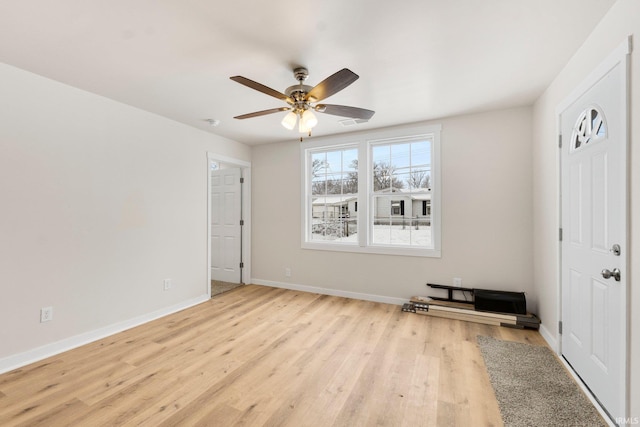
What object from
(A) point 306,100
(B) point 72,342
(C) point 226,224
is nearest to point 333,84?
(A) point 306,100

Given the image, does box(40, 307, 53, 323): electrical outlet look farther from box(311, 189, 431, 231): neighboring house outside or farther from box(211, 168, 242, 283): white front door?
box(311, 189, 431, 231): neighboring house outside

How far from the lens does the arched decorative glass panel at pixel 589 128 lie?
181cm

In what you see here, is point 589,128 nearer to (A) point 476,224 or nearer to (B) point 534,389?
(A) point 476,224

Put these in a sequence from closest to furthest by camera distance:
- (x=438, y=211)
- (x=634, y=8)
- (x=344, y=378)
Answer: (x=634, y=8)
(x=344, y=378)
(x=438, y=211)

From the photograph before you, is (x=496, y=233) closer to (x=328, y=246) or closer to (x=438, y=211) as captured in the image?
(x=438, y=211)

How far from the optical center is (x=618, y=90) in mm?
1624

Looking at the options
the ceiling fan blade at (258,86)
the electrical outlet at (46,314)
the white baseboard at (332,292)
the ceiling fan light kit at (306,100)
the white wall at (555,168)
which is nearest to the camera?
the white wall at (555,168)

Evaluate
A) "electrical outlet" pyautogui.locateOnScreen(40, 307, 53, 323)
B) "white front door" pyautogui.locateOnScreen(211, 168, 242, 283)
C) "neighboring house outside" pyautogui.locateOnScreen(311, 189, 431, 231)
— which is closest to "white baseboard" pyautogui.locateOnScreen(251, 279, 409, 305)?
"white front door" pyautogui.locateOnScreen(211, 168, 242, 283)

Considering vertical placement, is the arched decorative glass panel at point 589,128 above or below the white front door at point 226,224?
above

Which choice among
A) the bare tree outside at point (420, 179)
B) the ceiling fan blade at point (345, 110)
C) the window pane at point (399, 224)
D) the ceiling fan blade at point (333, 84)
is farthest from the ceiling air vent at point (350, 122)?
the ceiling fan blade at point (333, 84)

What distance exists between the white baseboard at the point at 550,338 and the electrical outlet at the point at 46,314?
4.67 metres

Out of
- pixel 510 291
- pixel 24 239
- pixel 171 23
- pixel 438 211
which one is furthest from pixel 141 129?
pixel 510 291

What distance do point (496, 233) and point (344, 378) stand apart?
258 cm

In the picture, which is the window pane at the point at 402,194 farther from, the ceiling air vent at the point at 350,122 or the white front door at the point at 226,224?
the white front door at the point at 226,224
